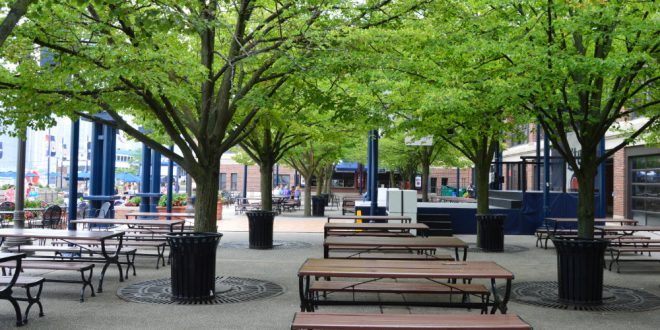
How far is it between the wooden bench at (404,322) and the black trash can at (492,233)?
1023cm

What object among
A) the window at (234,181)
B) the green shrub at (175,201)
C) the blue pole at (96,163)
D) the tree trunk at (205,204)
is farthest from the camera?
the window at (234,181)

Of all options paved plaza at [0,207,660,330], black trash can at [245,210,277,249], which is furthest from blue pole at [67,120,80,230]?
black trash can at [245,210,277,249]

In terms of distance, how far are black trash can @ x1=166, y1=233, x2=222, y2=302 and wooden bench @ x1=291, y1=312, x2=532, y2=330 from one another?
403 centimetres

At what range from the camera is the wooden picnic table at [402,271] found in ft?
19.1

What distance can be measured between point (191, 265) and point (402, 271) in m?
3.30

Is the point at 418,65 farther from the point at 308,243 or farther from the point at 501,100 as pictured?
the point at 308,243

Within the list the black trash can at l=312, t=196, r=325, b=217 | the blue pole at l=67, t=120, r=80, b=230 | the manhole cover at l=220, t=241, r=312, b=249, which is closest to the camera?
the blue pole at l=67, t=120, r=80, b=230

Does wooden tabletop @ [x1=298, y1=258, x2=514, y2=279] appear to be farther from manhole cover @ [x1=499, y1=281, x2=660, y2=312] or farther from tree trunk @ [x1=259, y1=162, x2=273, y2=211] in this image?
tree trunk @ [x1=259, y1=162, x2=273, y2=211]

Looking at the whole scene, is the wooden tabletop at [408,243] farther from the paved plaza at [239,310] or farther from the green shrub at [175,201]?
the green shrub at [175,201]

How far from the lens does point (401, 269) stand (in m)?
6.12

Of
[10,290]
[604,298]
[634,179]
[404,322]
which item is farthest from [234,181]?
[404,322]

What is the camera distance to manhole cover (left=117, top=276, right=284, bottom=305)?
26.2ft

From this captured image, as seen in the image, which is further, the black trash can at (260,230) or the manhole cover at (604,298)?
the black trash can at (260,230)

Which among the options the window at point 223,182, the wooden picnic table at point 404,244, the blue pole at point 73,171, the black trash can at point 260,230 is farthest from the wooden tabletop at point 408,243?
the window at point 223,182
